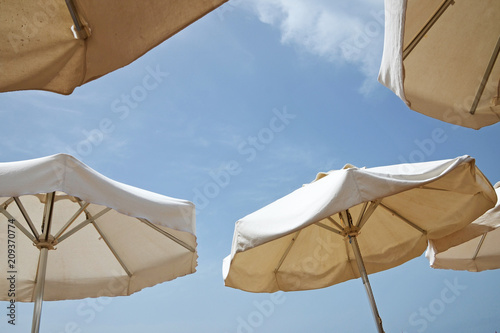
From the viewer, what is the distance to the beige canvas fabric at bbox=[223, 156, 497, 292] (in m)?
3.46

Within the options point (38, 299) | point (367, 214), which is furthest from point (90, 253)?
point (367, 214)

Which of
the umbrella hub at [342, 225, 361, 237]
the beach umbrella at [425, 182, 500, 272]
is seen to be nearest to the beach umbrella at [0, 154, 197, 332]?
the umbrella hub at [342, 225, 361, 237]

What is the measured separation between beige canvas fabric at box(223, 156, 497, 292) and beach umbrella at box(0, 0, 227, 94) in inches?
88.1

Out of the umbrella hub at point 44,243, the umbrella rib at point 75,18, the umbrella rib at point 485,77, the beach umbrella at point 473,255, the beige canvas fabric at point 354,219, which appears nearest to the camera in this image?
the umbrella rib at point 75,18

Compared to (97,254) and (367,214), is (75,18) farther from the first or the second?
(97,254)

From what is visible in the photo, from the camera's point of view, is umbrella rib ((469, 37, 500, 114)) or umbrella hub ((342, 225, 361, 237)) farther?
umbrella hub ((342, 225, 361, 237))

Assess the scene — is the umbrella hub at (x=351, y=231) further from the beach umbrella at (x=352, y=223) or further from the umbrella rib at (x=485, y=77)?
the umbrella rib at (x=485, y=77)

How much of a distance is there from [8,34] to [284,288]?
454cm

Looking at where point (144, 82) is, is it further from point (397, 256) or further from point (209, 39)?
point (209, 39)

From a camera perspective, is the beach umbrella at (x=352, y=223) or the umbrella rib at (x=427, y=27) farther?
the beach umbrella at (x=352, y=223)

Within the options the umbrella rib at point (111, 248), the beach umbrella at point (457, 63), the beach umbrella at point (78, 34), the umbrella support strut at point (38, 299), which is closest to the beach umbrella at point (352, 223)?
the beach umbrella at point (457, 63)

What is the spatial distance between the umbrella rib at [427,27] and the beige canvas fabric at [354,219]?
107 centimetres

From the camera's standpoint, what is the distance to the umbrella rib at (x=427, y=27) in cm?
297

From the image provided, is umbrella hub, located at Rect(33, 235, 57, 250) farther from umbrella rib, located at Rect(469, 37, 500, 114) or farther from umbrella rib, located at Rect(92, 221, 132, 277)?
umbrella rib, located at Rect(469, 37, 500, 114)
